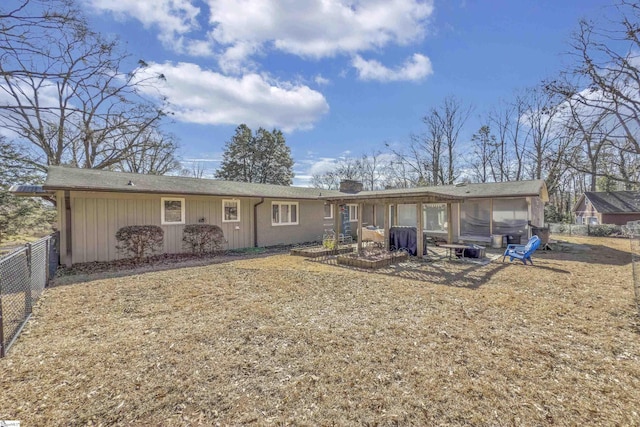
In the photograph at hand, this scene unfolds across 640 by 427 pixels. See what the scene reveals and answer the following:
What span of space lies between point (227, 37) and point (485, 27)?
28.4 ft

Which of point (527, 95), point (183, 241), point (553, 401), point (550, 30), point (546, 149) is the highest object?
point (527, 95)

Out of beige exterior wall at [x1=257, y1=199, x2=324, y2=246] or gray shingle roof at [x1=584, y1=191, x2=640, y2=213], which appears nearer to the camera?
beige exterior wall at [x1=257, y1=199, x2=324, y2=246]

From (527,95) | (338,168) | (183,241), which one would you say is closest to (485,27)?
(183,241)

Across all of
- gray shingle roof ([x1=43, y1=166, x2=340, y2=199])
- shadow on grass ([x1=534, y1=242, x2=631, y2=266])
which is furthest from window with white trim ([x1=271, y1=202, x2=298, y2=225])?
shadow on grass ([x1=534, y1=242, x2=631, y2=266])

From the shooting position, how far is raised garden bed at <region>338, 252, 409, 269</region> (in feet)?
25.9

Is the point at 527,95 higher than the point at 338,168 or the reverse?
higher

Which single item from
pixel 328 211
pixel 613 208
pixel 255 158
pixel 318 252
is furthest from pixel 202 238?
pixel 613 208

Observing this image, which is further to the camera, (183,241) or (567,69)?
(567,69)

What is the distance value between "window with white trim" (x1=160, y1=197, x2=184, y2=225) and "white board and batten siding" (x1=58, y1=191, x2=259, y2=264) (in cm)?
11

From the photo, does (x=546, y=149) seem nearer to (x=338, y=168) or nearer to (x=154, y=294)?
(x=338, y=168)

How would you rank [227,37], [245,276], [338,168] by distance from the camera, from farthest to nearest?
1. [338,168]
2. [227,37]
3. [245,276]

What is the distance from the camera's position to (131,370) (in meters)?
2.79

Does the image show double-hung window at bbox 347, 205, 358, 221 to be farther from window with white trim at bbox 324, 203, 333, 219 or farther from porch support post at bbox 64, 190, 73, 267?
porch support post at bbox 64, 190, 73, 267

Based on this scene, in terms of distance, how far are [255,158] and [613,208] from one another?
106 feet
